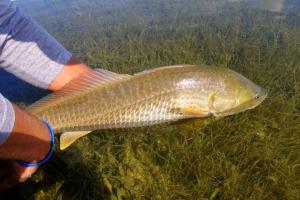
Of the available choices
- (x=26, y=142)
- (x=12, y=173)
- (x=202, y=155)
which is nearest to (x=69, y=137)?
(x=26, y=142)

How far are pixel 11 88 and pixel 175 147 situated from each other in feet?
6.21

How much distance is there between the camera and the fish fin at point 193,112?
2461 millimetres

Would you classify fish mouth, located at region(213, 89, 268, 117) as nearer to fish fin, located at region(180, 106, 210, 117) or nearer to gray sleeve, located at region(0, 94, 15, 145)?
fish fin, located at region(180, 106, 210, 117)

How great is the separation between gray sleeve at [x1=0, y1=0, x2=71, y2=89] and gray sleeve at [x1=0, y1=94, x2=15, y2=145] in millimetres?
1205

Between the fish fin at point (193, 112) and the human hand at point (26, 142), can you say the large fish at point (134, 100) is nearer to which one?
the fish fin at point (193, 112)

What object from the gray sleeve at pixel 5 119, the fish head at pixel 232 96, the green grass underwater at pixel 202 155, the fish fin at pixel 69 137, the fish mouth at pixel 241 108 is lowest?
the green grass underwater at pixel 202 155

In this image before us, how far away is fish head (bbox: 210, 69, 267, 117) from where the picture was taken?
2535 mm

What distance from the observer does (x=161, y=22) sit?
1140 cm

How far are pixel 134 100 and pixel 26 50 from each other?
51.4 inches

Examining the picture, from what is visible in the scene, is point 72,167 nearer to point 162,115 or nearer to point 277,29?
point 162,115

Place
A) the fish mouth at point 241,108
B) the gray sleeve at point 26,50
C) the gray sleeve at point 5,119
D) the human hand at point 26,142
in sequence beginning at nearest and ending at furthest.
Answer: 1. the gray sleeve at point 5,119
2. the human hand at point 26,142
3. the fish mouth at point 241,108
4. the gray sleeve at point 26,50

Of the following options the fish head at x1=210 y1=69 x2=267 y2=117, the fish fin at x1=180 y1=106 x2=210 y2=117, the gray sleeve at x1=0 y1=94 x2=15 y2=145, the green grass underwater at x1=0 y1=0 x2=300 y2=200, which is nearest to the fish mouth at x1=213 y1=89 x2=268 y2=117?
the fish head at x1=210 y1=69 x2=267 y2=117

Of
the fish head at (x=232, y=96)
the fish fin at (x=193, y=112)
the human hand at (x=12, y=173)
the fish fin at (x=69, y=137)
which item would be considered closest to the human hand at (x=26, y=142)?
the human hand at (x=12, y=173)

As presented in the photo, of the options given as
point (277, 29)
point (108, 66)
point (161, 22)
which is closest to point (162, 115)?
point (108, 66)
